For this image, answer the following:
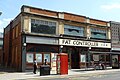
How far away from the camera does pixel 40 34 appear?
32125 mm

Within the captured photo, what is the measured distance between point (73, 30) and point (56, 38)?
4.20 m

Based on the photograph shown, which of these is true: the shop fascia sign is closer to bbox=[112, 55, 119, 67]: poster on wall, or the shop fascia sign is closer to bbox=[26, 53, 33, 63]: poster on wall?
bbox=[112, 55, 119, 67]: poster on wall

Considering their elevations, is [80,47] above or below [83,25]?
below

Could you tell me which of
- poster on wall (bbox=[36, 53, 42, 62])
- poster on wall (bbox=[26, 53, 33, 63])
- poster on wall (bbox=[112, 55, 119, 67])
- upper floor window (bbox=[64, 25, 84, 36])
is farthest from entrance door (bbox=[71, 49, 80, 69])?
poster on wall (bbox=[26, 53, 33, 63])

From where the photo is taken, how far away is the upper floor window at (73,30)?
35744 millimetres

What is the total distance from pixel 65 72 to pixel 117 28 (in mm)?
21780

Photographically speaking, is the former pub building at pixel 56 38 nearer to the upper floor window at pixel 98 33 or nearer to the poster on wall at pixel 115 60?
the upper floor window at pixel 98 33

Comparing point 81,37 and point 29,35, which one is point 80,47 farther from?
point 29,35

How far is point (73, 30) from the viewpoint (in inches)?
1446

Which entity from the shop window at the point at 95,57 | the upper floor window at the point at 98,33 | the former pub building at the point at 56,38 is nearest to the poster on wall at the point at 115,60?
the former pub building at the point at 56,38

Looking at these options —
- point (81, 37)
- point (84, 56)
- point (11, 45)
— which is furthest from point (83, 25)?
point (11, 45)

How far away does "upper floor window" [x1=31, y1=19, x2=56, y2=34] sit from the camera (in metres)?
31.9

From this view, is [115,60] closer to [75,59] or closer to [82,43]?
[82,43]

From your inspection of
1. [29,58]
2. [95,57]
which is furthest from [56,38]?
[95,57]
